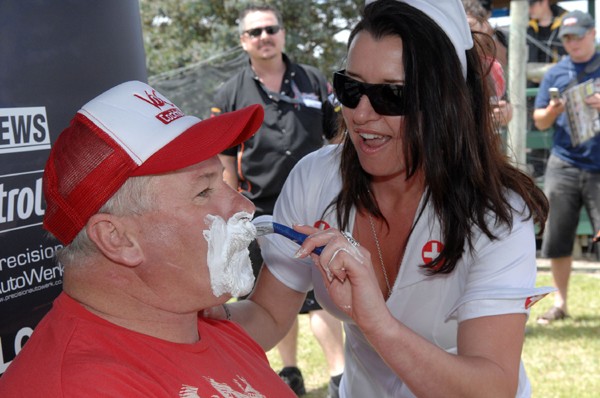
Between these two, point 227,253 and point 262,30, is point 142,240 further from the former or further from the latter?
point 262,30

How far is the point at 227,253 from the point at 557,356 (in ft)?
13.5

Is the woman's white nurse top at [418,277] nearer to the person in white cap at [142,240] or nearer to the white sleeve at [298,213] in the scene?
the white sleeve at [298,213]

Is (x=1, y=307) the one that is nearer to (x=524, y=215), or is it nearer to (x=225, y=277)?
(x=225, y=277)

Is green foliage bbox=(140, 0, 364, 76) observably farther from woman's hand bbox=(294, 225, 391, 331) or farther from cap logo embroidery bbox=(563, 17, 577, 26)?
woman's hand bbox=(294, 225, 391, 331)

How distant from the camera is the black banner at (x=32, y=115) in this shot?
1936mm

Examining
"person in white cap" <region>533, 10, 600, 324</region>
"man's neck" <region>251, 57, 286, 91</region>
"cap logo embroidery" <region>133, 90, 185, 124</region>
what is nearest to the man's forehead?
"man's neck" <region>251, 57, 286, 91</region>

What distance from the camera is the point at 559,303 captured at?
598 centimetres

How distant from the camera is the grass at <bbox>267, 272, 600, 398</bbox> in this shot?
4.71m

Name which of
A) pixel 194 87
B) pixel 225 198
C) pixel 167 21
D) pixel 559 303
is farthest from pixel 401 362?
pixel 167 21

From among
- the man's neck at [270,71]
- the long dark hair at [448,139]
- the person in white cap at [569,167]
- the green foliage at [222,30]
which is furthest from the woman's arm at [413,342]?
the green foliage at [222,30]

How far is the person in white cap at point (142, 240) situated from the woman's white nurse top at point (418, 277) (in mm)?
622

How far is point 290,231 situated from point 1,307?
735 mm

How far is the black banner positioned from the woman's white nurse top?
64 cm

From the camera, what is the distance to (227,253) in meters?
1.62
